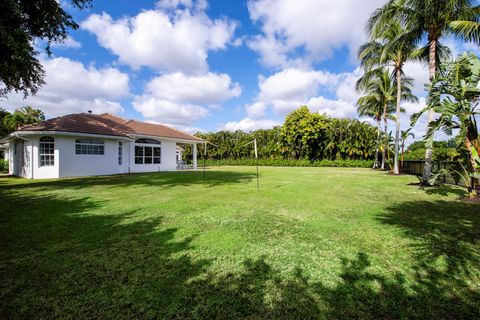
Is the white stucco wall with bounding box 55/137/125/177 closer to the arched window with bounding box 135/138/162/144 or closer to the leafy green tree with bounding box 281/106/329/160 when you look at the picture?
the arched window with bounding box 135/138/162/144

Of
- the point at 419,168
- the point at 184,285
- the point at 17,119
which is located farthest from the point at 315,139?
the point at 17,119

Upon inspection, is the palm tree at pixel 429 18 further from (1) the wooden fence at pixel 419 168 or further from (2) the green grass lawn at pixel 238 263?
(2) the green grass lawn at pixel 238 263

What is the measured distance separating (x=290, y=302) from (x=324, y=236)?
2306mm

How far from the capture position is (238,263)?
11.6 feet

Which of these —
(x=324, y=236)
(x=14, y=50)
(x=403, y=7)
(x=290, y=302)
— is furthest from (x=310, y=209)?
(x=403, y=7)

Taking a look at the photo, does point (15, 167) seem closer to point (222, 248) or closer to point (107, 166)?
point (107, 166)

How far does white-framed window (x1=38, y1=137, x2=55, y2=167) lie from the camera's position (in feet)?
50.5

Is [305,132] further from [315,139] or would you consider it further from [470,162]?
[470,162]

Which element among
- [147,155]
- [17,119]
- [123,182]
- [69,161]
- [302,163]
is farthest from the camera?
[302,163]

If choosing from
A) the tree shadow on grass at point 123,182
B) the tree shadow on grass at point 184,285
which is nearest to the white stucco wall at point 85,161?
the tree shadow on grass at point 123,182

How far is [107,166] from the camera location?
17.7 m

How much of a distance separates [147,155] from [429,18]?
2148cm

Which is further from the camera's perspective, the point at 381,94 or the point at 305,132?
the point at 305,132

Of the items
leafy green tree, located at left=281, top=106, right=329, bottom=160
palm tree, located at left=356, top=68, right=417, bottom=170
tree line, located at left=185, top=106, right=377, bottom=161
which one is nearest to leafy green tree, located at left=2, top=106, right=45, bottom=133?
tree line, located at left=185, top=106, right=377, bottom=161
